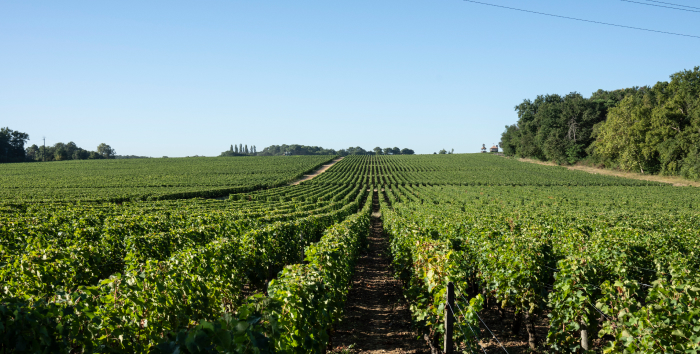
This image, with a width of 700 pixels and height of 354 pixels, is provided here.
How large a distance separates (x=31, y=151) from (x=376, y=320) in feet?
475

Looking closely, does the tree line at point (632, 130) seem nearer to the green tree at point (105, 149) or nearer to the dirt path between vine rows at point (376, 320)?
the dirt path between vine rows at point (376, 320)

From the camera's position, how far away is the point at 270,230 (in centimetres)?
992

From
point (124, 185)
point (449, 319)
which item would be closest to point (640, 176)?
point (449, 319)

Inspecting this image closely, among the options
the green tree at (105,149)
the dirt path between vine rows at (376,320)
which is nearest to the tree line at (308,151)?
the green tree at (105,149)

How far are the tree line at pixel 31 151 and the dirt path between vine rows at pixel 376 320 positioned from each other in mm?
128205

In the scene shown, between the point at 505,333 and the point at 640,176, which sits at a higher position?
the point at 640,176

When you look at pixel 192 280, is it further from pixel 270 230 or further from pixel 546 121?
pixel 546 121

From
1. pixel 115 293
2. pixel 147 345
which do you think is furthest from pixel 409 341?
pixel 115 293

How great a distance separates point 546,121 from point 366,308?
84.6 metres

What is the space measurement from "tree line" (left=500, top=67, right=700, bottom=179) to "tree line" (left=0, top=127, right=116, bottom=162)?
132 meters

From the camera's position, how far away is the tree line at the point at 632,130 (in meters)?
47.5

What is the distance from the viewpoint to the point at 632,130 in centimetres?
5391

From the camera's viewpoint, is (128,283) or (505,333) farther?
(505,333)

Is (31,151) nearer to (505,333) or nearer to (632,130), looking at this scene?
(505,333)
